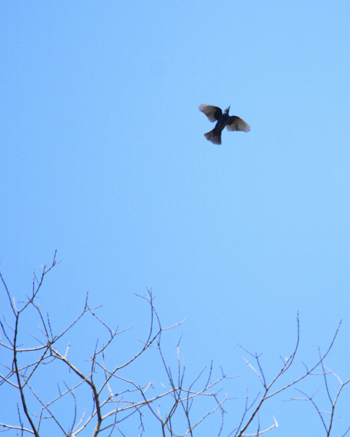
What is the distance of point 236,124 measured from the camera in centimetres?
1091

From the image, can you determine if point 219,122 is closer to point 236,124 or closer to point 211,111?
point 211,111

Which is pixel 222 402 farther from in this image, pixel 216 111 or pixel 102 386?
pixel 216 111

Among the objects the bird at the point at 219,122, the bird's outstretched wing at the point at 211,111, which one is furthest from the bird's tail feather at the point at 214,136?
the bird's outstretched wing at the point at 211,111

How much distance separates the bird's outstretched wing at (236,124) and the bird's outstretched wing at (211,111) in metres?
0.37

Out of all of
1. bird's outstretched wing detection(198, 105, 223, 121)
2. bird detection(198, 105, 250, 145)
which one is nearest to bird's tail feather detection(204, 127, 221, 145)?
bird detection(198, 105, 250, 145)

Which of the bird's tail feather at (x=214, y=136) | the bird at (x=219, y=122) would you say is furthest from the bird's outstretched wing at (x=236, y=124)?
the bird's tail feather at (x=214, y=136)

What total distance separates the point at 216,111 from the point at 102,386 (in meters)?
7.92

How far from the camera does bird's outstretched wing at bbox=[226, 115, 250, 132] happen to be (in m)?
10.8

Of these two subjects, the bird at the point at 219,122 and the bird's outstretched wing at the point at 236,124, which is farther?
the bird's outstretched wing at the point at 236,124

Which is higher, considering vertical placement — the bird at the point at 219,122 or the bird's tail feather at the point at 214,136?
the bird at the point at 219,122

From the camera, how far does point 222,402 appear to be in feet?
12.0

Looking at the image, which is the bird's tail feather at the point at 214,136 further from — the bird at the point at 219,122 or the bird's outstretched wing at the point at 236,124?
the bird's outstretched wing at the point at 236,124

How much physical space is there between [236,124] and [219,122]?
1.81ft

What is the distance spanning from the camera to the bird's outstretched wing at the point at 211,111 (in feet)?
33.8
